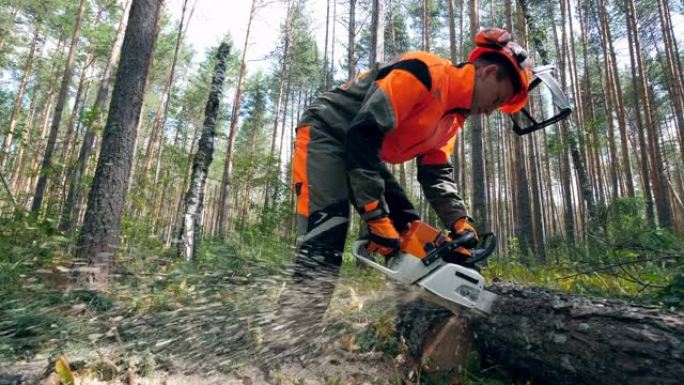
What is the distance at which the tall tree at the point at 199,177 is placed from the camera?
23.7ft

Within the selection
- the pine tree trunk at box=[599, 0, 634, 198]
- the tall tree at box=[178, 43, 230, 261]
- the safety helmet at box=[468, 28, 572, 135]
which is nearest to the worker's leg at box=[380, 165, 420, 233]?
the safety helmet at box=[468, 28, 572, 135]

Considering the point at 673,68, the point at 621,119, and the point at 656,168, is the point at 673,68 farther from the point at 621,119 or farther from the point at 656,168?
the point at 656,168

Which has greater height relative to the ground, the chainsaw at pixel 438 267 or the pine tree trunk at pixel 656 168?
the pine tree trunk at pixel 656 168

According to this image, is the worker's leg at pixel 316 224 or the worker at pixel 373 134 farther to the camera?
the worker's leg at pixel 316 224

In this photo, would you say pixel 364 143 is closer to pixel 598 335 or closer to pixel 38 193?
pixel 598 335

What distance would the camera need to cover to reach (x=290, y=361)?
98.4 inches

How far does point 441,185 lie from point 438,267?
3.14 feet

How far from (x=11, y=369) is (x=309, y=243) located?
1.82 metres

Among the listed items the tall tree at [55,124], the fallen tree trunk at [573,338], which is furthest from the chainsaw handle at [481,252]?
the tall tree at [55,124]

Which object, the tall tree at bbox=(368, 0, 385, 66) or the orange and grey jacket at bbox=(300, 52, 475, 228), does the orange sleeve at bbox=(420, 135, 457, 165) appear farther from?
the tall tree at bbox=(368, 0, 385, 66)

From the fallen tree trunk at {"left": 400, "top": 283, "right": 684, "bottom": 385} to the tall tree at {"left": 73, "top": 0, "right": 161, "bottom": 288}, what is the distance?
3.64 m

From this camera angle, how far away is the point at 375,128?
2.12 m

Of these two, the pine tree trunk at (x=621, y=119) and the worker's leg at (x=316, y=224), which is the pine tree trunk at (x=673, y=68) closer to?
the pine tree trunk at (x=621, y=119)

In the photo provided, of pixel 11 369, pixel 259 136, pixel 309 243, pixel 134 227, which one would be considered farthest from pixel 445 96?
pixel 259 136
